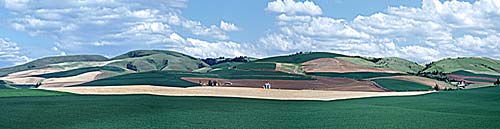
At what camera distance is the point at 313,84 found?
10406 centimetres

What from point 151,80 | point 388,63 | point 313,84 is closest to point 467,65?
point 388,63

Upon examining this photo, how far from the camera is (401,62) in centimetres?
18238

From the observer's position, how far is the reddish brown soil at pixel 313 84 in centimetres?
9669

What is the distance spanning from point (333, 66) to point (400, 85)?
3538 centimetres

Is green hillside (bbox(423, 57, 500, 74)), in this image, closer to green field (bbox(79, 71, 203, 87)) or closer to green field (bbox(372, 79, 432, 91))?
green field (bbox(372, 79, 432, 91))

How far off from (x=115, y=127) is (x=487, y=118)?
2136 centimetres

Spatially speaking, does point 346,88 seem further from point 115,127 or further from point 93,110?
point 115,127

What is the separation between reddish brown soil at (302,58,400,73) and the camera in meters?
134

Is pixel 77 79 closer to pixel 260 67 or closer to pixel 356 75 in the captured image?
pixel 260 67

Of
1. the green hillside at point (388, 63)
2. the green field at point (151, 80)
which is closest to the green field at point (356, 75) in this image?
the green hillside at point (388, 63)

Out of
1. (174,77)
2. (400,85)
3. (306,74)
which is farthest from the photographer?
(306,74)

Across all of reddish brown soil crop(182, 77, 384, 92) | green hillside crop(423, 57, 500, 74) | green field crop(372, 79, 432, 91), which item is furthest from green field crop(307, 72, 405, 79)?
green hillside crop(423, 57, 500, 74)

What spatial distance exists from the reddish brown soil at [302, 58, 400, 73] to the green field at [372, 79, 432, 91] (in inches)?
812

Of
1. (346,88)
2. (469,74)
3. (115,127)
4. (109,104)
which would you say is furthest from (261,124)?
(469,74)
